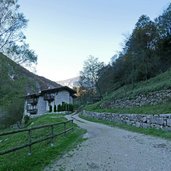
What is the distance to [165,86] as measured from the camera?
81.7 feet

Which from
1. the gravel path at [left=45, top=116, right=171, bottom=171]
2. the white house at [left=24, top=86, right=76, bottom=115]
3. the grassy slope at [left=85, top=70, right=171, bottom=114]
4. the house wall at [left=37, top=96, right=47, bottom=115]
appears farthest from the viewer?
the house wall at [left=37, top=96, right=47, bottom=115]

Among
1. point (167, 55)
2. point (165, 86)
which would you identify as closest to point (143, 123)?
point (165, 86)

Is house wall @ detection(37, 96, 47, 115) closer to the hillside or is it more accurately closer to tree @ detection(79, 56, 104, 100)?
tree @ detection(79, 56, 104, 100)

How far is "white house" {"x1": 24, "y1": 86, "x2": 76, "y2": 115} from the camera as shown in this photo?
2758 inches

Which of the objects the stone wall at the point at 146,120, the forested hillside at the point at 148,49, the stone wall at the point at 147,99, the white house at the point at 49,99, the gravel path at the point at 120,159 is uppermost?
the forested hillside at the point at 148,49

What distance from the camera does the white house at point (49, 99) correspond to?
70.1m

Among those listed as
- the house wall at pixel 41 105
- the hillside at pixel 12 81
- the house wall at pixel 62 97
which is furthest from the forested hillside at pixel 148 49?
the house wall at pixel 41 105

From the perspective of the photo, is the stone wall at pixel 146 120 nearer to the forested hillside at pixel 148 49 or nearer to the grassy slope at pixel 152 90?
the grassy slope at pixel 152 90

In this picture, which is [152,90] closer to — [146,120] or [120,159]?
[146,120]

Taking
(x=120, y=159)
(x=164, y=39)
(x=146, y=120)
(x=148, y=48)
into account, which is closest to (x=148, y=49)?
(x=148, y=48)

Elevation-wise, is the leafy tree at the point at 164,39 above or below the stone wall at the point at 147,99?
above

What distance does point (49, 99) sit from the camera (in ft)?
231

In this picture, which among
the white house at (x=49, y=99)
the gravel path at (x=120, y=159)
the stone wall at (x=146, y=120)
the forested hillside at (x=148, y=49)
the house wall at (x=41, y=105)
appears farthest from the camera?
the house wall at (x=41, y=105)

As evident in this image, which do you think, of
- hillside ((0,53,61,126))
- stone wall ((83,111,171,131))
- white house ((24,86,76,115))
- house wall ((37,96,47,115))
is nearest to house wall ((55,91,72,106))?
white house ((24,86,76,115))
